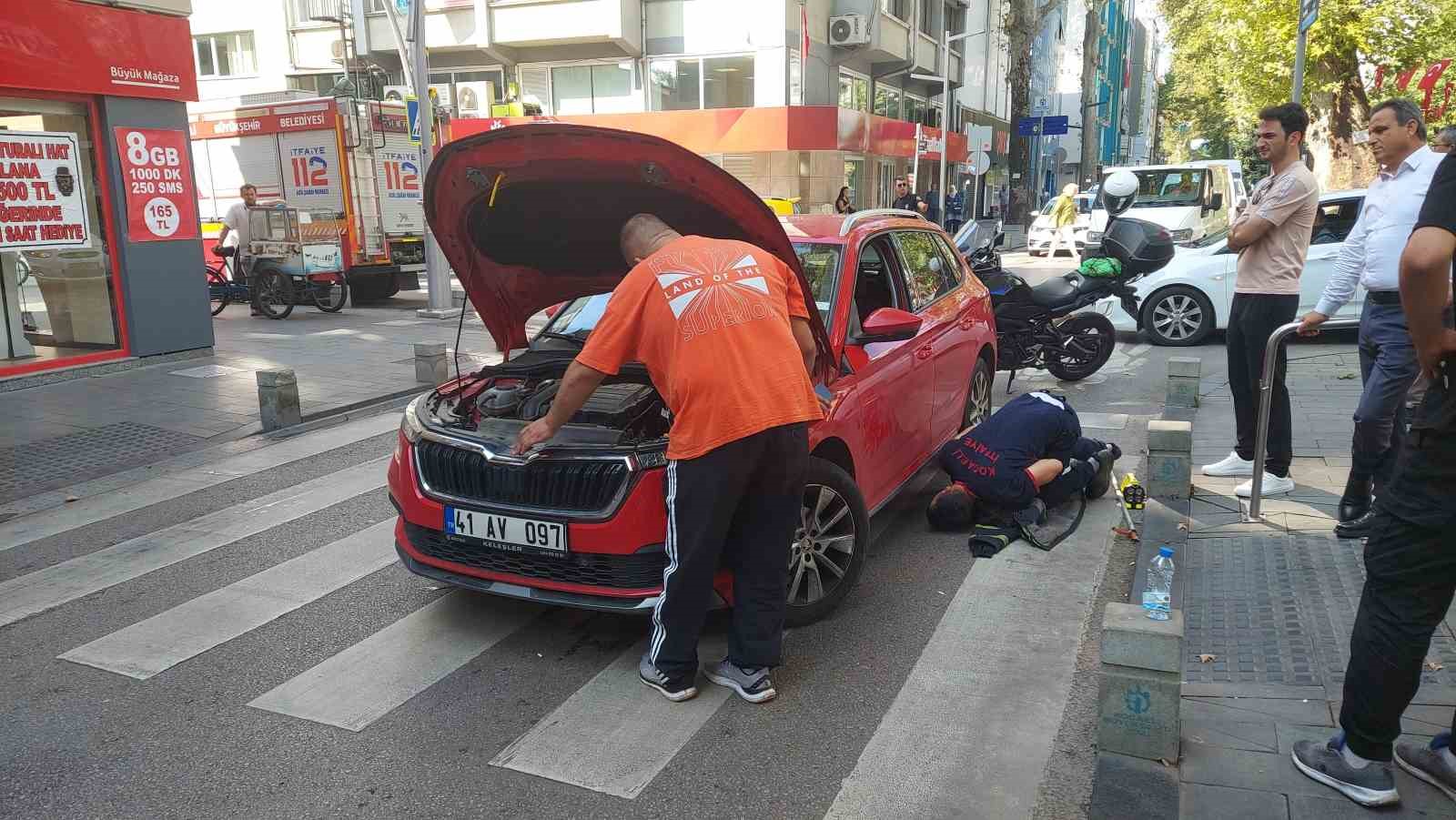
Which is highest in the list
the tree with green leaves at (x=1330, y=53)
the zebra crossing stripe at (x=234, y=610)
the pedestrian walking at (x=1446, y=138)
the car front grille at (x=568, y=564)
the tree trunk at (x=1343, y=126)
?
the tree with green leaves at (x=1330, y=53)

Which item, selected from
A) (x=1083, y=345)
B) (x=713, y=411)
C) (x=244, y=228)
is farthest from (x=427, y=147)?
(x=713, y=411)

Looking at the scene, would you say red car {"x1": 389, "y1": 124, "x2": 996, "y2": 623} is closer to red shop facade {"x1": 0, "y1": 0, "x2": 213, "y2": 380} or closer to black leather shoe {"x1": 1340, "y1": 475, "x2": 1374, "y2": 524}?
black leather shoe {"x1": 1340, "y1": 475, "x2": 1374, "y2": 524}

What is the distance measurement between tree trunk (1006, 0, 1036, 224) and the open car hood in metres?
28.8

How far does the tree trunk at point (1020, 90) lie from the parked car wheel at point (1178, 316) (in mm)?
20557

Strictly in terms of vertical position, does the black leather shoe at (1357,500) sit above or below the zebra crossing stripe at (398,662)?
above

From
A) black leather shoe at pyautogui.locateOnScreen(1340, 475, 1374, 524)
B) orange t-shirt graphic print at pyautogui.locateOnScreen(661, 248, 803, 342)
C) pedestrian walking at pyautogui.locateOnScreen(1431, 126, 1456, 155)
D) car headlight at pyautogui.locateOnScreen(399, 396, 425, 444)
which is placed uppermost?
pedestrian walking at pyautogui.locateOnScreen(1431, 126, 1456, 155)

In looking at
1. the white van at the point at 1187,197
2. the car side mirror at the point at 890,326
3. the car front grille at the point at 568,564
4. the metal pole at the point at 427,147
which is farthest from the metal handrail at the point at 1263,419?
the white van at the point at 1187,197

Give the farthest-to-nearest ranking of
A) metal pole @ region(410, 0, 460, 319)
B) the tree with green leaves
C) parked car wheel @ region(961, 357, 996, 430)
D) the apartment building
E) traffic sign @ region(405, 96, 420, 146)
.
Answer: the apartment building → the tree with green leaves → traffic sign @ region(405, 96, 420, 146) → metal pole @ region(410, 0, 460, 319) → parked car wheel @ region(961, 357, 996, 430)

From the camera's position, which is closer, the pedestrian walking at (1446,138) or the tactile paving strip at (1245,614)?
the pedestrian walking at (1446,138)

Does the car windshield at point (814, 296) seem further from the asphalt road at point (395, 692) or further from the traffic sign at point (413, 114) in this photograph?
the traffic sign at point (413, 114)

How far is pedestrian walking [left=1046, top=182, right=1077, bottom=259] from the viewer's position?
24156mm

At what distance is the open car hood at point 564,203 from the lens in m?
3.74

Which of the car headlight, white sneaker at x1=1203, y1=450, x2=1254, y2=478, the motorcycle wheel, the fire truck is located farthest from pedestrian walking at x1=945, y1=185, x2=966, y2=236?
the car headlight

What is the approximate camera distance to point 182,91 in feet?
36.1
